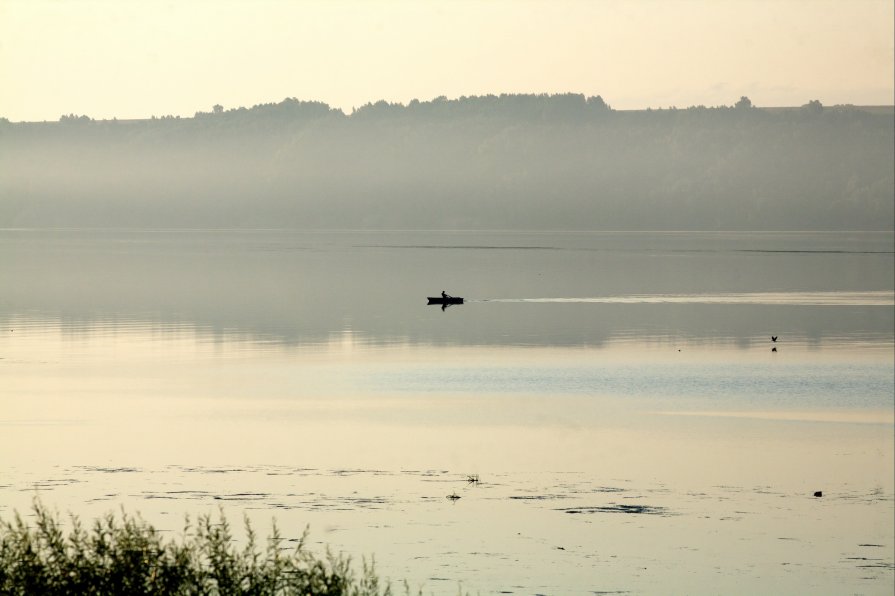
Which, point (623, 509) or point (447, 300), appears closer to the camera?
point (623, 509)

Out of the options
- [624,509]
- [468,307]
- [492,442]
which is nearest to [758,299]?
[468,307]

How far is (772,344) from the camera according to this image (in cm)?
9769

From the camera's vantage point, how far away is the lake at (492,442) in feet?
115

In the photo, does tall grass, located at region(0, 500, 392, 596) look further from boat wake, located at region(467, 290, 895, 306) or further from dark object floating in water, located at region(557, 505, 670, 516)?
boat wake, located at region(467, 290, 895, 306)

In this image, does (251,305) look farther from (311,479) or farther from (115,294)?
(311,479)

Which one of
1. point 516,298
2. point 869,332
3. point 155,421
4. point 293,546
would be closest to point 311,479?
point 293,546

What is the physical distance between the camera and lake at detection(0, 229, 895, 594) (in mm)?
35000

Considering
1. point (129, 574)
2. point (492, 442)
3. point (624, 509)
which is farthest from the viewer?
point (492, 442)

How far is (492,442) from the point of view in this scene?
51906 mm

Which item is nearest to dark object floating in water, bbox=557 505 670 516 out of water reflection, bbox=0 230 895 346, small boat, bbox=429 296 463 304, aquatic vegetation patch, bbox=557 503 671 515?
aquatic vegetation patch, bbox=557 503 671 515

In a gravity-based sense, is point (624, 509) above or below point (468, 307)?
below

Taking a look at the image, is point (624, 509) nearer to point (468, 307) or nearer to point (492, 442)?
Answer: point (492, 442)

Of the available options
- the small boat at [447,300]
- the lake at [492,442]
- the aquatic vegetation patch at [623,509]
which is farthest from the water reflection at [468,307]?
the aquatic vegetation patch at [623,509]

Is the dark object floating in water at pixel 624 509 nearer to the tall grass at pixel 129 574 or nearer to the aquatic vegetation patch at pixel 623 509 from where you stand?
the aquatic vegetation patch at pixel 623 509
